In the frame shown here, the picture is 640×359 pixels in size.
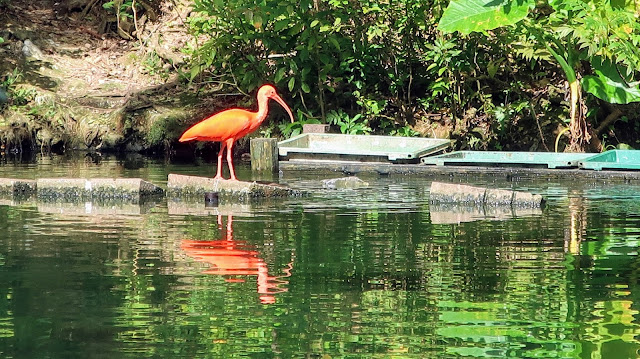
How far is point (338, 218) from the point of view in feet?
39.5

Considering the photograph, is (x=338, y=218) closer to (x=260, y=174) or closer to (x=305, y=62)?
(x=260, y=174)

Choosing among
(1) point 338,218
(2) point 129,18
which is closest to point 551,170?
(1) point 338,218

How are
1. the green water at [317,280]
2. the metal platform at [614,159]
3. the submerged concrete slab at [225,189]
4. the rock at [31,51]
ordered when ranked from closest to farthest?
the green water at [317,280] → the submerged concrete slab at [225,189] → the metal platform at [614,159] → the rock at [31,51]

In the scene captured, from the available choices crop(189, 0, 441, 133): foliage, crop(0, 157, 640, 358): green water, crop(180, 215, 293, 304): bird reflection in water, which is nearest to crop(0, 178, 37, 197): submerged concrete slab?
crop(0, 157, 640, 358): green water

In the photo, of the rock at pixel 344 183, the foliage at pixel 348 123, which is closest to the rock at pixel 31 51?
the foliage at pixel 348 123

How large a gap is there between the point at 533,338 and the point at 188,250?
3813 millimetres

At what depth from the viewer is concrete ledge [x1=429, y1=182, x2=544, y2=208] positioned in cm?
1281

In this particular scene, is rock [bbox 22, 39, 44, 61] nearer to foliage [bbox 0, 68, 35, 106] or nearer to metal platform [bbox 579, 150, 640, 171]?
foliage [bbox 0, 68, 35, 106]

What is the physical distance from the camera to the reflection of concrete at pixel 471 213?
11953 mm

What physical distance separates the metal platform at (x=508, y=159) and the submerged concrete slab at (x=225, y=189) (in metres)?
3.42

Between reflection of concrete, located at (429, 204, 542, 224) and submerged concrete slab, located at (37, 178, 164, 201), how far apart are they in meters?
3.23

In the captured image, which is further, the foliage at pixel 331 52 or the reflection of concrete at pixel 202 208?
the foliage at pixel 331 52

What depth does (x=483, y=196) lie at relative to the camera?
12891 mm

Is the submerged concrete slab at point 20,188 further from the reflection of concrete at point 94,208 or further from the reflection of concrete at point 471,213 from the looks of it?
the reflection of concrete at point 471,213
